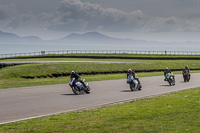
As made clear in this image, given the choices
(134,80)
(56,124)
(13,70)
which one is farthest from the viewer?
(13,70)

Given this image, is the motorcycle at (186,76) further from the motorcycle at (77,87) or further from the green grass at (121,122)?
the green grass at (121,122)

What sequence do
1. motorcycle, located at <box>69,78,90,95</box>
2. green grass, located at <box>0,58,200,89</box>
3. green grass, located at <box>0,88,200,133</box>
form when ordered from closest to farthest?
green grass, located at <box>0,88,200,133</box>
motorcycle, located at <box>69,78,90,95</box>
green grass, located at <box>0,58,200,89</box>

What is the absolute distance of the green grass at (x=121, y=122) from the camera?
9031mm

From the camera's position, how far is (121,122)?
32.9ft

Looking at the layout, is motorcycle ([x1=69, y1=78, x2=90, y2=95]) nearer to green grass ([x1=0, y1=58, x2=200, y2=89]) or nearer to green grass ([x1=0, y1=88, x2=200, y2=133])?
green grass ([x1=0, y1=88, x2=200, y2=133])

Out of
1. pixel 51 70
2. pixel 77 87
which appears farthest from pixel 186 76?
pixel 51 70

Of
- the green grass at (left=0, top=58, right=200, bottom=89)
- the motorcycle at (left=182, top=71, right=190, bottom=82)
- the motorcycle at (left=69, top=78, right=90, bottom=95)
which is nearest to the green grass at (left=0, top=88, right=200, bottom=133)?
the motorcycle at (left=69, top=78, right=90, bottom=95)

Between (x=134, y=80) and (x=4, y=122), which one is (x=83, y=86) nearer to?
(x=134, y=80)

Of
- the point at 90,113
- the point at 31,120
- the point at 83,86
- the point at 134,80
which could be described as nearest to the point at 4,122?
the point at 31,120

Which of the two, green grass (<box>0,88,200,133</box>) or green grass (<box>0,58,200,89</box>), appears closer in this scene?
green grass (<box>0,88,200,133</box>)

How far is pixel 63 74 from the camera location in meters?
37.2

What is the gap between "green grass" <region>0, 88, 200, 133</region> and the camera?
29.6 ft

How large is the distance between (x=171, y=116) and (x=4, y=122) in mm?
5195

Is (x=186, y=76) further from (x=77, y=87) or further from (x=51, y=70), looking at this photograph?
(x=51, y=70)
